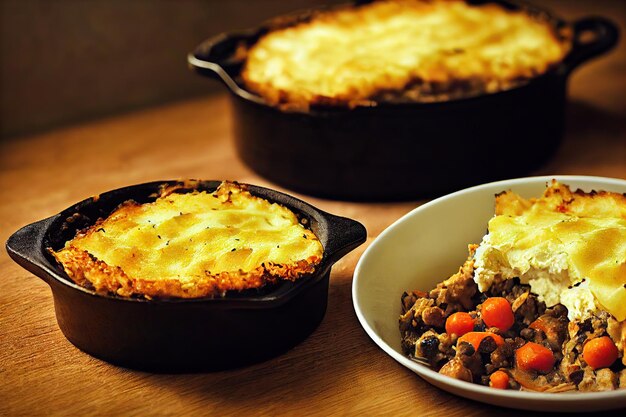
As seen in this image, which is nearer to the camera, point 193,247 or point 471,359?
point 471,359

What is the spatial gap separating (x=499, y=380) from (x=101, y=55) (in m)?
1.75

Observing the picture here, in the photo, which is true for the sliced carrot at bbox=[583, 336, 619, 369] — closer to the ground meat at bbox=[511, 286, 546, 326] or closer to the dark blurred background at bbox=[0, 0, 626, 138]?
the ground meat at bbox=[511, 286, 546, 326]

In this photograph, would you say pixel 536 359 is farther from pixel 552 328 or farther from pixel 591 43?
pixel 591 43

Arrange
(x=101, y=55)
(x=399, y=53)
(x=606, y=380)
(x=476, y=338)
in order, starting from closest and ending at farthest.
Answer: (x=606, y=380)
(x=476, y=338)
(x=399, y=53)
(x=101, y=55)

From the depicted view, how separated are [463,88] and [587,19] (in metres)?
0.50

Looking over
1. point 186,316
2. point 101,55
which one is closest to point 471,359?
point 186,316

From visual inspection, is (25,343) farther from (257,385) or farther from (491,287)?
(491,287)

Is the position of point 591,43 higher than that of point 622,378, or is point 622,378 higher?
point 591,43

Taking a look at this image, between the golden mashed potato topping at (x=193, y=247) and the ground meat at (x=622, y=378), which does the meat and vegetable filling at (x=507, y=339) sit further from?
the golden mashed potato topping at (x=193, y=247)

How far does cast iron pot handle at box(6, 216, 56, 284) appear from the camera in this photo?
139cm

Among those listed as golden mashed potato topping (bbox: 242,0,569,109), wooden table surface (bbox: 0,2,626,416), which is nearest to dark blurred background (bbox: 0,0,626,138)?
wooden table surface (bbox: 0,2,626,416)

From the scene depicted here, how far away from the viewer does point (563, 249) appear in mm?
1400

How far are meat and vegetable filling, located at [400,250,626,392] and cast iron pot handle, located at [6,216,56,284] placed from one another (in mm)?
580

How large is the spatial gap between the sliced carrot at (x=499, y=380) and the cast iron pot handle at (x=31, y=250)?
2.22ft
